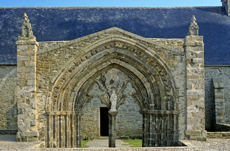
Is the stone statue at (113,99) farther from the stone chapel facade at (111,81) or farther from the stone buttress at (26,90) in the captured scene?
the stone buttress at (26,90)

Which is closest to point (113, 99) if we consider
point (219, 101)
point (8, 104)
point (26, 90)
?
point (26, 90)

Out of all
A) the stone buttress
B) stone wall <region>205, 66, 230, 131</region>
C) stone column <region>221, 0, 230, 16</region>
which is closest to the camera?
the stone buttress

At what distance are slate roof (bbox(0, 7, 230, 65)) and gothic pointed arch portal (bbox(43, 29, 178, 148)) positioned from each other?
5.40 m

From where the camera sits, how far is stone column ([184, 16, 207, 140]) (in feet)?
21.5

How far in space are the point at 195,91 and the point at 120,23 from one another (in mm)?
7510

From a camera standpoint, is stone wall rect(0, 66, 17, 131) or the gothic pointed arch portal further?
stone wall rect(0, 66, 17, 131)

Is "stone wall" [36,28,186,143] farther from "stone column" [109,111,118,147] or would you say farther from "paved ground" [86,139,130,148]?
"paved ground" [86,139,130,148]

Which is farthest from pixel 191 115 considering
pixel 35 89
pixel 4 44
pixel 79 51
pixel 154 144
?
pixel 4 44

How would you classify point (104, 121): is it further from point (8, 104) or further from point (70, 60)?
point (70, 60)

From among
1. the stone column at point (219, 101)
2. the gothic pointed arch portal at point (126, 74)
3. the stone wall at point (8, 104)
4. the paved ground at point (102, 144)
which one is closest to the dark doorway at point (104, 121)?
the paved ground at point (102, 144)

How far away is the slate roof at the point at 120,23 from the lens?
1211 cm

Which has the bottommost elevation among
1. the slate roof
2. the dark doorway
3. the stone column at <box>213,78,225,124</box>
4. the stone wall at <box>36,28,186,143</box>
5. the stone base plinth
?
the dark doorway

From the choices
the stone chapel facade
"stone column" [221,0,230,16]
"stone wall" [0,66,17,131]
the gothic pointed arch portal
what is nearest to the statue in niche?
the stone chapel facade

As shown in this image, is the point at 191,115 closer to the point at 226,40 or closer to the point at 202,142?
the point at 202,142
